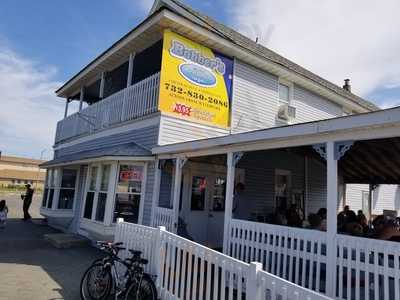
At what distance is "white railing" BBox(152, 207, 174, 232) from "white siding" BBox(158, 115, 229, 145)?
193 cm

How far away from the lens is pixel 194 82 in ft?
33.2

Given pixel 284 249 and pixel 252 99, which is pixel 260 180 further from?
pixel 284 249

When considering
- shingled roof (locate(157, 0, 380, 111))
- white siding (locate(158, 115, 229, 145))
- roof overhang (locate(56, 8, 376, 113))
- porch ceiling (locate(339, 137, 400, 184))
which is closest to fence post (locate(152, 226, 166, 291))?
white siding (locate(158, 115, 229, 145))

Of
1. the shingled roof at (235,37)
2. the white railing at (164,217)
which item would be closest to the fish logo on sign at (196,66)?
the shingled roof at (235,37)

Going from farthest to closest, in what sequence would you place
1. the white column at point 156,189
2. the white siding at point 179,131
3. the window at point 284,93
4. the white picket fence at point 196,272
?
the window at point 284,93 → the white siding at point 179,131 → the white column at point 156,189 → the white picket fence at point 196,272

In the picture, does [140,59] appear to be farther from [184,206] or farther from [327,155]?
[327,155]

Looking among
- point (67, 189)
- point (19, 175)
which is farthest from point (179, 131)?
point (19, 175)

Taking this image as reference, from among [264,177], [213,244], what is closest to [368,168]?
[264,177]

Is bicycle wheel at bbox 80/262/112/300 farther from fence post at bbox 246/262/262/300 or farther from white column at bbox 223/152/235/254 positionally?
fence post at bbox 246/262/262/300

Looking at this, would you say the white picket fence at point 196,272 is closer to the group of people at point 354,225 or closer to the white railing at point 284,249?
the white railing at point 284,249

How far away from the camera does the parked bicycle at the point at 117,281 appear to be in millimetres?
5059

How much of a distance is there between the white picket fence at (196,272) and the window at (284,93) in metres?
9.02

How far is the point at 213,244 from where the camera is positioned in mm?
10109

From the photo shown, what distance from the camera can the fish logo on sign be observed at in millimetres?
9867
